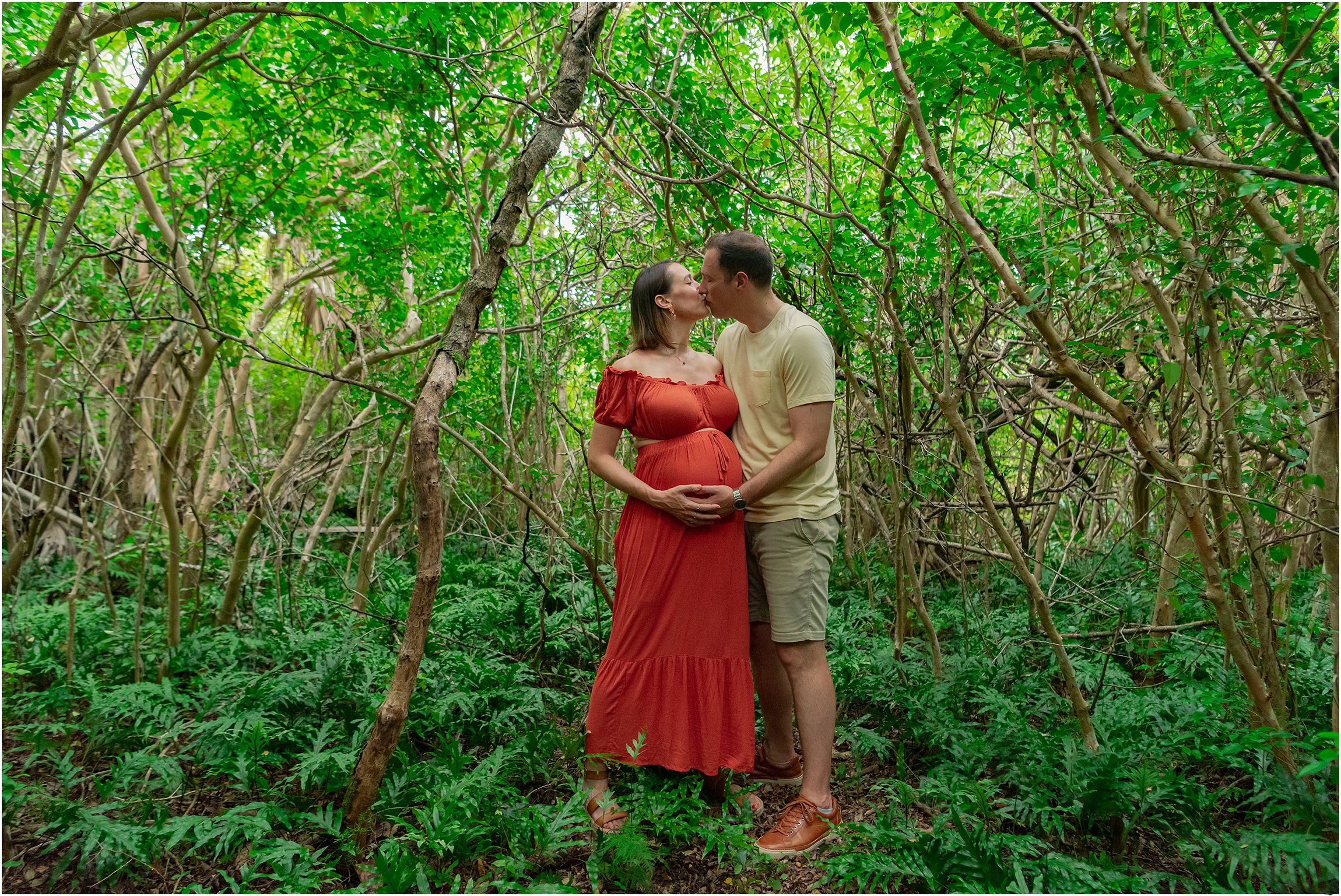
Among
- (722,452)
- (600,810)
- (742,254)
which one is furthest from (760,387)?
(600,810)

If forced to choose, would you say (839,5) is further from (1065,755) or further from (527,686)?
(527,686)

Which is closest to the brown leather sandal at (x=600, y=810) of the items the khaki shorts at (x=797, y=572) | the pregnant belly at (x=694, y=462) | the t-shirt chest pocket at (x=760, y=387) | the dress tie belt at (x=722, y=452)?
the khaki shorts at (x=797, y=572)

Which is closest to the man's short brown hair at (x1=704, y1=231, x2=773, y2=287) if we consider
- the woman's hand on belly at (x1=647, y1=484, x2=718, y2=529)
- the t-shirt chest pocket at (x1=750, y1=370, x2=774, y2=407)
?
the t-shirt chest pocket at (x1=750, y1=370, x2=774, y2=407)

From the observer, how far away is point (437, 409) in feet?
8.77

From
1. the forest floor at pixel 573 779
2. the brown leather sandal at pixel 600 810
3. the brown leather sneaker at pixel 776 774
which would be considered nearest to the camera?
the forest floor at pixel 573 779

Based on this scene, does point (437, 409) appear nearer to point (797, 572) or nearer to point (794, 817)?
point (797, 572)

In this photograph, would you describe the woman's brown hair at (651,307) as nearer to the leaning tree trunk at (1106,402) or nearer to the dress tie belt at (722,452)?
the dress tie belt at (722,452)

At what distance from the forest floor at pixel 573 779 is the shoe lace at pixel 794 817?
9 centimetres

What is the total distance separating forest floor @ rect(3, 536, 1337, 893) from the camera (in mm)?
2492

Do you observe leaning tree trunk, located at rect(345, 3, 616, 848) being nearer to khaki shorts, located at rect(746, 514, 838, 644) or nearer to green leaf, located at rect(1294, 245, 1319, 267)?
khaki shorts, located at rect(746, 514, 838, 644)

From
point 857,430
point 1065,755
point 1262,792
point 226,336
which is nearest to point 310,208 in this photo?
point 226,336

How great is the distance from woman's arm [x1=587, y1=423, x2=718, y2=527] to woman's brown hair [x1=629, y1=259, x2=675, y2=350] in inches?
15.1

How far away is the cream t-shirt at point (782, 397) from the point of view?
285 centimetres

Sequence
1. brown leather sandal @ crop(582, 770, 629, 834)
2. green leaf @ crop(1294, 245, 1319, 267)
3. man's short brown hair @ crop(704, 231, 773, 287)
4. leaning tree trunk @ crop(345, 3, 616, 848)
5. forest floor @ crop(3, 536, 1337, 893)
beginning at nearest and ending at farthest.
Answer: green leaf @ crop(1294, 245, 1319, 267)
forest floor @ crop(3, 536, 1337, 893)
leaning tree trunk @ crop(345, 3, 616, 848)
brown leather sandal @ crop(582, 770, 629, 834)
man's short brown hair @ crop(704, 231, 773, 287)
